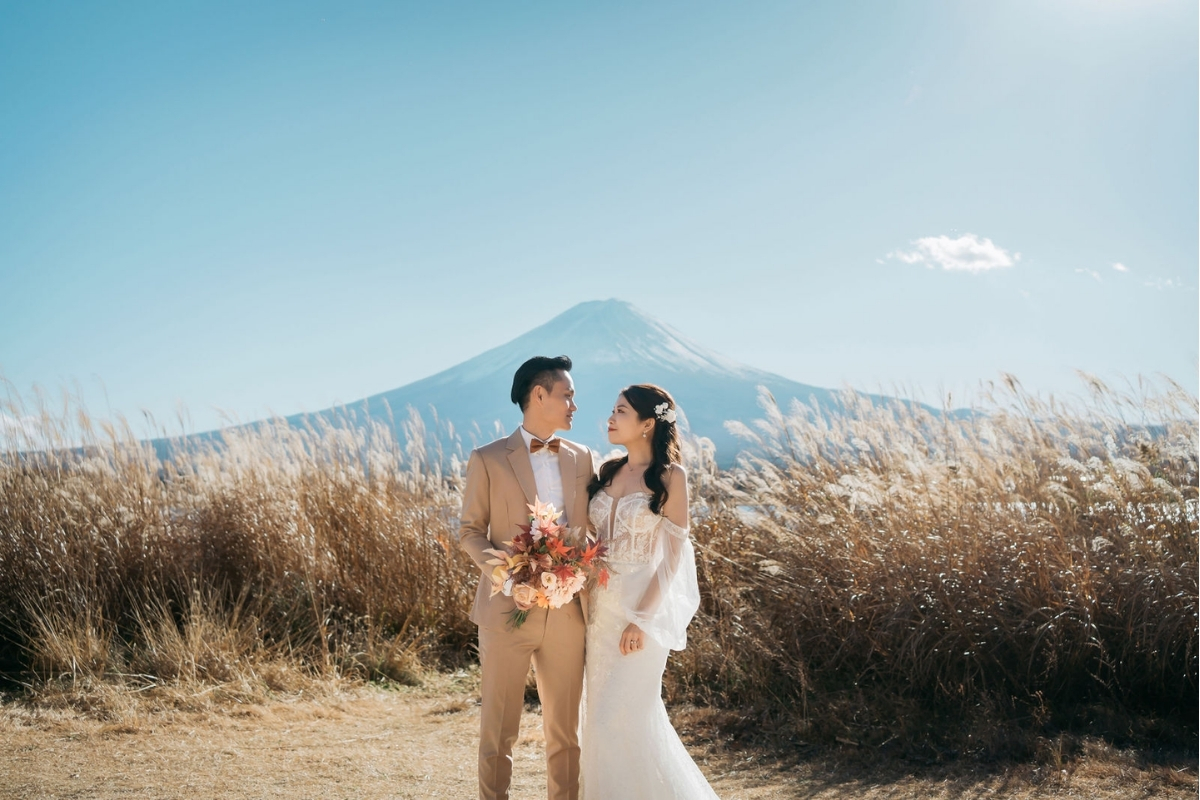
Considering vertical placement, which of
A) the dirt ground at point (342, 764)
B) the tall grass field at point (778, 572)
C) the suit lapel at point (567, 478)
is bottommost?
the dirt ground at point (342, 764)

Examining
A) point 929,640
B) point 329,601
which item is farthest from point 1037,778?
point 329,601

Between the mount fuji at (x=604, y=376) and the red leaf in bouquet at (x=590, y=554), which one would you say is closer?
the red leaf in bouquet at (x=590, y=554)

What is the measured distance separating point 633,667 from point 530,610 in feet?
1.50

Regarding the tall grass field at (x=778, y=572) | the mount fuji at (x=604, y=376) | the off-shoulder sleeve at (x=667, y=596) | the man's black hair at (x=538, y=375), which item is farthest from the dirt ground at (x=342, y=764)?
the mount fuji at (x=604, y=376)

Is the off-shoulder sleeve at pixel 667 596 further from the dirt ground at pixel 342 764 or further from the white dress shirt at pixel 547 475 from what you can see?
the dirt ground at pixel 342 764

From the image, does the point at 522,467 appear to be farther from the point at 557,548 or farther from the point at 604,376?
the point at 604,376

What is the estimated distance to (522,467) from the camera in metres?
3.35

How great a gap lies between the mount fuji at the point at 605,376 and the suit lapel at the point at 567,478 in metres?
48.1

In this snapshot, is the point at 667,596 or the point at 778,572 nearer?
the point at 667,596

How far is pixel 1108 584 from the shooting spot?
4.80 m

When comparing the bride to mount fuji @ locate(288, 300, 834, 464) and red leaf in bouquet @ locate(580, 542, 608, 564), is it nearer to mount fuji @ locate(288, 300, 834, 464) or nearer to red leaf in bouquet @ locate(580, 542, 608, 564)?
red leaf in bouquet @ locate(580, 542, 608, 564)

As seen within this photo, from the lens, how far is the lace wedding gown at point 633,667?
130 inches

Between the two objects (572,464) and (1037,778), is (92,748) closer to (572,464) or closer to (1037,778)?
(572,464)

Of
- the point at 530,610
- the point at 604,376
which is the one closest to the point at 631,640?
the point at 530,610
